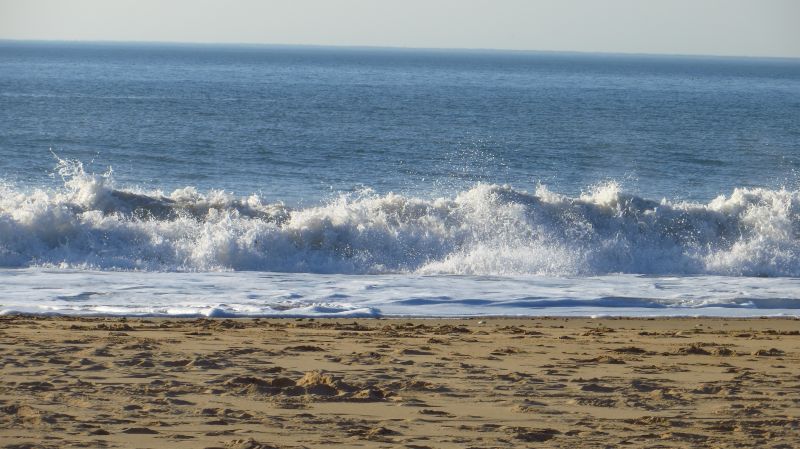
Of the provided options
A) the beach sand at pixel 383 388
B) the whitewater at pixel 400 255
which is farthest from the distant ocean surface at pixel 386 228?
the beach sand at pixel 383 388

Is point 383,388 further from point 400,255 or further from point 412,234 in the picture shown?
point 412,234

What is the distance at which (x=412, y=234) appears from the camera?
1670cm

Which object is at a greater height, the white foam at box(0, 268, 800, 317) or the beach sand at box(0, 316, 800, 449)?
the beach sand at box(0, 316, 800, 449)

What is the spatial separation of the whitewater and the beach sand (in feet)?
6.80

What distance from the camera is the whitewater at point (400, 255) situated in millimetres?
11906

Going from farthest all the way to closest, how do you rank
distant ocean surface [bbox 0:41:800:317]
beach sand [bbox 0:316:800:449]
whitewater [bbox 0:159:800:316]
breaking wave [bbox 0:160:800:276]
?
breaking wave [bbox 0:160:800:276] < distant ocean surface [bbox 0:41:800:317] < whitewater [bbox 0:159:800:316] < beach sand [bbox 0:316:800:449]

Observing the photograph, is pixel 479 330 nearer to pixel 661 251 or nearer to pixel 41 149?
pixel 661 251

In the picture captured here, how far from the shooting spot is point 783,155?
36.2 m

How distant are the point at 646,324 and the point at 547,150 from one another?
2469cm

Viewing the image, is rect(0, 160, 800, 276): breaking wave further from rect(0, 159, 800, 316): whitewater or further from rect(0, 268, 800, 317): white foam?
rect(0, 268, 800, 317): white foam

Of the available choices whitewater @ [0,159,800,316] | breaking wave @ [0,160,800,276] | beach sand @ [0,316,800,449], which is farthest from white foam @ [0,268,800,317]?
beach sand @ [0,316,800,449]

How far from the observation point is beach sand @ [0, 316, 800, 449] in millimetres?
5801

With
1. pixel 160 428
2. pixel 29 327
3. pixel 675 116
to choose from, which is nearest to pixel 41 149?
pixel 29 327

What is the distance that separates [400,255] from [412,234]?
724mm
